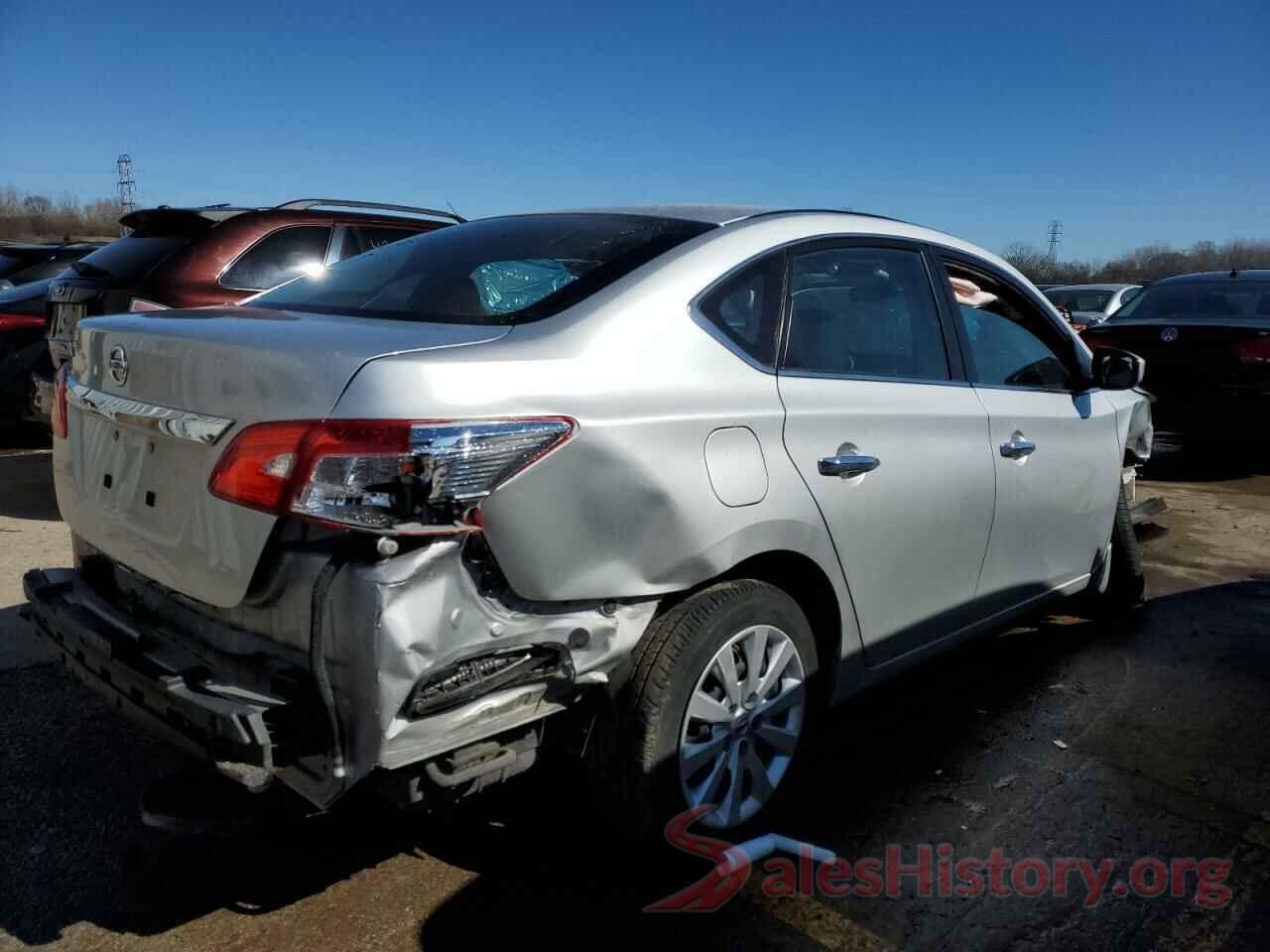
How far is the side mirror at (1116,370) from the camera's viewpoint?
4.02m

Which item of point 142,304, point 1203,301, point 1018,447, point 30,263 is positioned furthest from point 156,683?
point 1203,301

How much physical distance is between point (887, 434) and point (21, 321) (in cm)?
680

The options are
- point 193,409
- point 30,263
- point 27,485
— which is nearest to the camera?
point 193,409

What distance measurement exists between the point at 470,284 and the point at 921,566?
1.56m

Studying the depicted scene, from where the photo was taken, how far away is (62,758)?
→ 10.4 ft

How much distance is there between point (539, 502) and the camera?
2.16 metres

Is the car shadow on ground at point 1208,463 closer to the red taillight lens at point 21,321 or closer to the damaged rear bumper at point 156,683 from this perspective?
the damaged rear bumper at point 156,683

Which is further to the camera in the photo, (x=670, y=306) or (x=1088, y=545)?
(x=1088, y=545)

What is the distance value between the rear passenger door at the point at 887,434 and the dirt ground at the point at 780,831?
50 cm

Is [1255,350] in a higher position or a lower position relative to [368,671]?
higher

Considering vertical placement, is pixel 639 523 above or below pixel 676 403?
below

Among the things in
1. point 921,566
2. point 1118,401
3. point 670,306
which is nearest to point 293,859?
point 670,306

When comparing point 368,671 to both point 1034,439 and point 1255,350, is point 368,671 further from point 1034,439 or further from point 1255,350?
point 1255,350

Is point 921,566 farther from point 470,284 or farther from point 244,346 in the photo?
point 244,346
